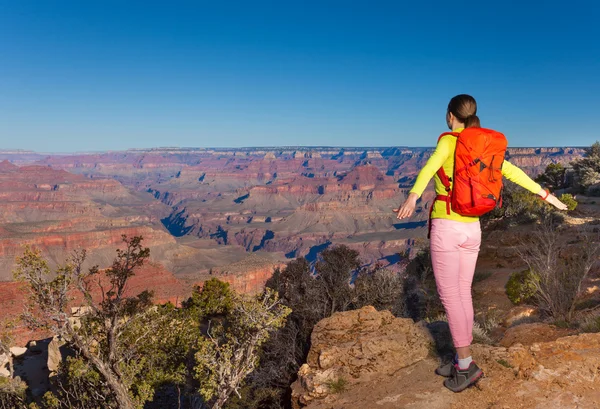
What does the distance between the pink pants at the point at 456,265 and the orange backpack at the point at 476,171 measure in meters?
0.24

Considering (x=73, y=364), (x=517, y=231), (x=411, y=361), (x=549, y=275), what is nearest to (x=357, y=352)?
(x=411, y=361)

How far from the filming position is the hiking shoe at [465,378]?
4059mm

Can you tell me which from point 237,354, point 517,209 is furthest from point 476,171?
point 517,209

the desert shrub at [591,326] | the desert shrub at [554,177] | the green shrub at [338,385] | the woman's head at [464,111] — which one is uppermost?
the woman's head at [464,111]

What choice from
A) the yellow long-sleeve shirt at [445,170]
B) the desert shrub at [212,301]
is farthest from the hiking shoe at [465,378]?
the desert shrub at [212,301]

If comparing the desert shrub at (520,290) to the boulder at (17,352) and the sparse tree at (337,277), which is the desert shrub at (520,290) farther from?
the boulder at (17,352)

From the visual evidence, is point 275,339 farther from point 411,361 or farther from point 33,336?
point 33,336

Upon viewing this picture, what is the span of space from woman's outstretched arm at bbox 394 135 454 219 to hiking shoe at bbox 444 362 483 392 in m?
1.91

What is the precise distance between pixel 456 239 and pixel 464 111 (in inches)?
50.0

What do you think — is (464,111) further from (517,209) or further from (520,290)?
(517,209)

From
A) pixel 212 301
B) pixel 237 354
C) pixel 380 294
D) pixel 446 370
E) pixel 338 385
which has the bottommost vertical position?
pixel 212 301

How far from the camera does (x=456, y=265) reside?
150 inches

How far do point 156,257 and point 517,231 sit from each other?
100448 millimetres

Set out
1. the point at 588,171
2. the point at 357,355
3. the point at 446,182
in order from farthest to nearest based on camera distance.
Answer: the point at 588,171 → the point at 357,355 → the point at 446,182
